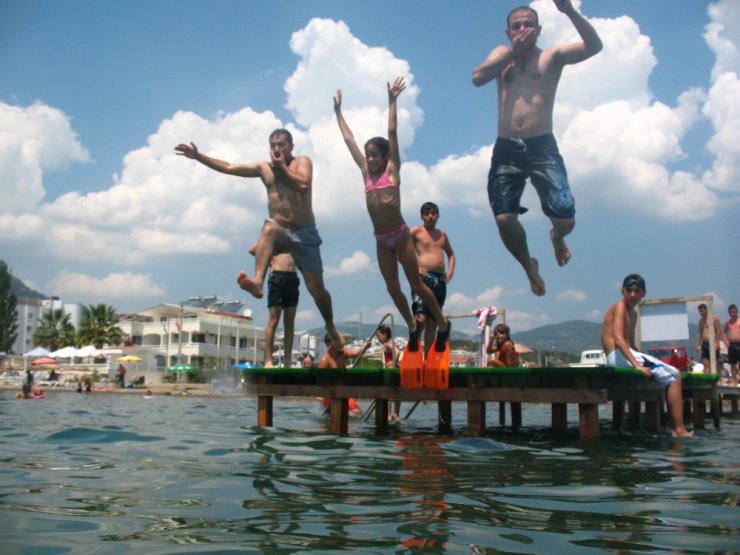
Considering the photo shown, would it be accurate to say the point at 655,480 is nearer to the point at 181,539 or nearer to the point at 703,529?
the point at 703,529

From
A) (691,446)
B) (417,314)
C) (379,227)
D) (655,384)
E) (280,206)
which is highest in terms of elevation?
(280,206)

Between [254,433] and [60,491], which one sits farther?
[254,433]

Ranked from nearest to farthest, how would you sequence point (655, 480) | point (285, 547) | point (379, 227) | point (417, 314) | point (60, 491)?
point (285, 547) → point (60, 491) → point (655, 480) → point (379, 227) → point (417, 314)

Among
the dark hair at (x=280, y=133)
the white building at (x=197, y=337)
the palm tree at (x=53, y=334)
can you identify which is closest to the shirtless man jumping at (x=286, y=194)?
the dark hair at (x=280, y=133)

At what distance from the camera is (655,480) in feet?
14.9

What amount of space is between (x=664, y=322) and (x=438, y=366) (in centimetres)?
616

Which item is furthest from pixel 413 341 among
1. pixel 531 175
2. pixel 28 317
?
pixel 28 317

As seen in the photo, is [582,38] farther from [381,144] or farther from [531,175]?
[381,144]

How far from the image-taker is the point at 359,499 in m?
3.71

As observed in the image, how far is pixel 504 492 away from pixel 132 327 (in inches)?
2957

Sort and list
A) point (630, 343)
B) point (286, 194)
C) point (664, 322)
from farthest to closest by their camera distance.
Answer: point (664, 322) < point (630, 343) < point (286, 194)

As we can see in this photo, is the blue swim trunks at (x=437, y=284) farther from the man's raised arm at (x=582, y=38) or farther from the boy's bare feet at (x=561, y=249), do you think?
the man's raised arm at (x=582, y=38)

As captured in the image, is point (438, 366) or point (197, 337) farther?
point (197, 337)

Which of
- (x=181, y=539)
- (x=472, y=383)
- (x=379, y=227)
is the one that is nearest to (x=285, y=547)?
(x=181, y=539)
